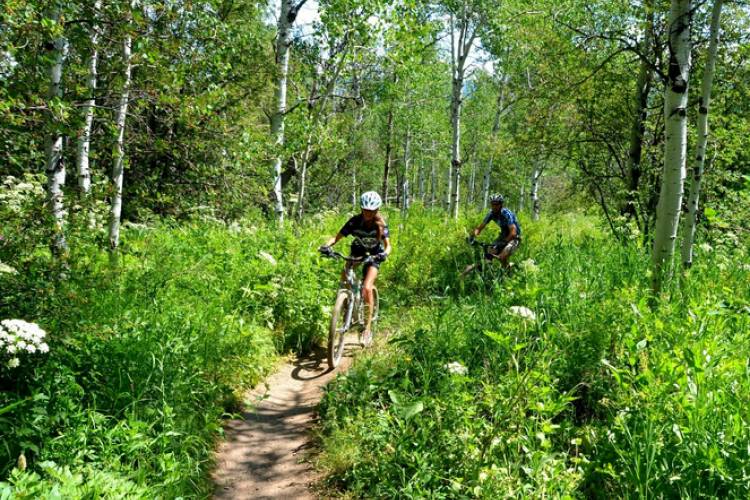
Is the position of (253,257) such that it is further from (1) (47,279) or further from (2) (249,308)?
(1) (47,279)

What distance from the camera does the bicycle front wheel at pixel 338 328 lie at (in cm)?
646

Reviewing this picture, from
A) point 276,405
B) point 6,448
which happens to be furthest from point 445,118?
point 6,448

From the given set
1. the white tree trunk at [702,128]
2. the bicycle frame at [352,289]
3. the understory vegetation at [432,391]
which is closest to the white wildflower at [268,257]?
the understory vegetation at [432,391]

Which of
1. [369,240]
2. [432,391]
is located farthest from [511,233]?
[432,391]

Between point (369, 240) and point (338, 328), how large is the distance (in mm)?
1512

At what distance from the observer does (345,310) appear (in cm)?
687

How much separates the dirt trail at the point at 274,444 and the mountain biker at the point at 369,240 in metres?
1.26

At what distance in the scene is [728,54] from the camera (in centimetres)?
987

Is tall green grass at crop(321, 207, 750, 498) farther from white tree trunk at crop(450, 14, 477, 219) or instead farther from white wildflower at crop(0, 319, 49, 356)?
white tree trunk at crop(450, 14, 477, 219)

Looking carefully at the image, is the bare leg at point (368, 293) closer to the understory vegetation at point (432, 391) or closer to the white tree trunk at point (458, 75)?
the understory vegetation at point (432, 391)

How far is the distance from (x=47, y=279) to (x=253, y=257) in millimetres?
4382

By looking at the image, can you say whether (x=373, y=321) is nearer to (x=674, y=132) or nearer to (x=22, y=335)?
(x=674, y=132)

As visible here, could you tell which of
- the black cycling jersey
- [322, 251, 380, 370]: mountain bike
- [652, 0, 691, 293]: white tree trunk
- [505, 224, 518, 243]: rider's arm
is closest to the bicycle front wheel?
[322, 251, 380, 370]: mountain bike

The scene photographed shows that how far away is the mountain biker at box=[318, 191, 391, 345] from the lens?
7011mm
